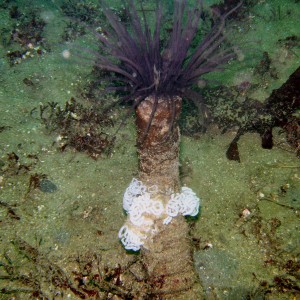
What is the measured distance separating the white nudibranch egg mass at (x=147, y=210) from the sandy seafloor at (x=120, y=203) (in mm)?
785

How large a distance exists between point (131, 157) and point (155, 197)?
188cm

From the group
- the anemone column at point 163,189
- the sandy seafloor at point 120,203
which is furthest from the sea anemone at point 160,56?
the sandy seafloor at point 120,203

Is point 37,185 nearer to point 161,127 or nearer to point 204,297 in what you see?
point 161,127

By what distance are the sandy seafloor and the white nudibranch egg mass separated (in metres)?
0.79

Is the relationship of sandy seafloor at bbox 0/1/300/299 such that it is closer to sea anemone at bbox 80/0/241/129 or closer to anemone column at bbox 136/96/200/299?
anemone column at bbox 136/96/200/299

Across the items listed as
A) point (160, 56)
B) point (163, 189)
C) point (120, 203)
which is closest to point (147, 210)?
point (163, 189)

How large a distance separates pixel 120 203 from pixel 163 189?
1.33 m

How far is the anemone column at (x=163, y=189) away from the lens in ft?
10.7

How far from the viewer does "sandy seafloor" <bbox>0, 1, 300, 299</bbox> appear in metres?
4.07

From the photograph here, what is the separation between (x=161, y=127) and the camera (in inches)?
130

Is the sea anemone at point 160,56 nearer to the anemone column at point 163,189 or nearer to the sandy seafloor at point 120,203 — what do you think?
the anemone column at point 163,189

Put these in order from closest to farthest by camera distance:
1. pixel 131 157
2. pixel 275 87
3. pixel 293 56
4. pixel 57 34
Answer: pixel 131 157 < pixel 275 87 < pixel 293 56 < pixel 57 34

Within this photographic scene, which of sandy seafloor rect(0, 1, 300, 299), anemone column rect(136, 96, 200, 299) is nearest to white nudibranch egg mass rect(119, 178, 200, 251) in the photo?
anemone column rect(136, 96, 200, 299)

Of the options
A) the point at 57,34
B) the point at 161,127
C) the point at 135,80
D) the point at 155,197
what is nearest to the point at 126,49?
the point at 135,80
